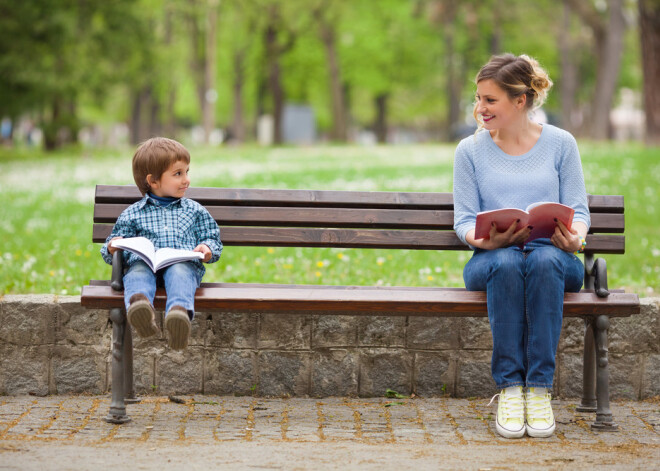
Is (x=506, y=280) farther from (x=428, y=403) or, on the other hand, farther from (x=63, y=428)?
(x=63, y=428)

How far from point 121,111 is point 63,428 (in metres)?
58.5

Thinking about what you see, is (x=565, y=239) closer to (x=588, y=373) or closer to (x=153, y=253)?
(x=588, y=373)

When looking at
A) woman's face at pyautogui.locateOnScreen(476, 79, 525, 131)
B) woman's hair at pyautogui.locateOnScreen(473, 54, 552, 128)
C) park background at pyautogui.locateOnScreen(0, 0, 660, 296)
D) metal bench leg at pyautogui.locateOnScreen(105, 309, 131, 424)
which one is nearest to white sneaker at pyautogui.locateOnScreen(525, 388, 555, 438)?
woman's face at pyautogui.locateOnScreen(476, 79, 525, 131)

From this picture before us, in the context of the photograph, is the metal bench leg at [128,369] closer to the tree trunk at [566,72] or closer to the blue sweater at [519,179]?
the blue sweater at [519,179]

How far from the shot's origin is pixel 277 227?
513 cm

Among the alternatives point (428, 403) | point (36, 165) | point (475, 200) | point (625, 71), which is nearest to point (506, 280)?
point (475, 200)

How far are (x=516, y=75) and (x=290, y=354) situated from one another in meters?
1.79

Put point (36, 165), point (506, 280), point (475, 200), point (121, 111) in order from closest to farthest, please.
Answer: point (506, 280)
point (475, 200)
point (36, 165)
point (121, 111)

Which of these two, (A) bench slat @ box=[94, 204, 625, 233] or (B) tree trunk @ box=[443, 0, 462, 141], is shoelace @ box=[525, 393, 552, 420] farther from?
(B) tree trunk @ box=[443, 0, 462, 141]

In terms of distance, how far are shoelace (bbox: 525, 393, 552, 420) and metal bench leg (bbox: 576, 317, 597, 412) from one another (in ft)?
1.85

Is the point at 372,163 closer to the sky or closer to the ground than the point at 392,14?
closer to the ground

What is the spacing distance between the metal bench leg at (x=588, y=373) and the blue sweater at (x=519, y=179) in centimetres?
56

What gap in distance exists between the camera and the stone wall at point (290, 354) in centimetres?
500

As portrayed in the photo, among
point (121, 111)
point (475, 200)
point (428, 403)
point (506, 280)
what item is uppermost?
point (121, 111)
